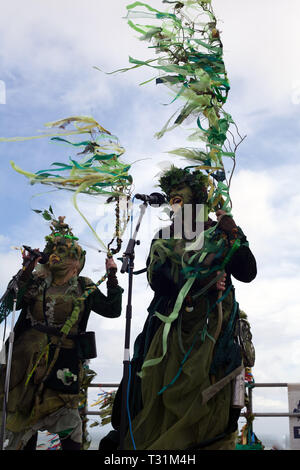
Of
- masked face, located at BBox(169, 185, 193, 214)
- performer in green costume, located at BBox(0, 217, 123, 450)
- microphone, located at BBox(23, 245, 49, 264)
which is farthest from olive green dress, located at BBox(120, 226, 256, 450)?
microphone, located at BBox(23, 245, 49, 264)

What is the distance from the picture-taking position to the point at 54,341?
13.5ft

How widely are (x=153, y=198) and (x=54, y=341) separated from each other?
1.53m

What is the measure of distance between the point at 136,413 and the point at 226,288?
1.08 m

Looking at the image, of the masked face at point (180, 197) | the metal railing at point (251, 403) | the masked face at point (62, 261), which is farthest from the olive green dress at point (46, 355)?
the masked face at point (180, 197)

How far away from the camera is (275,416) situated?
446 centimetres

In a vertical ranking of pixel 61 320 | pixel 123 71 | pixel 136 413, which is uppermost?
pixel 123 71

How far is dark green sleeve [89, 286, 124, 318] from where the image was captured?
419cm

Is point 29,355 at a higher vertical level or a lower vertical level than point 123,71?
lower

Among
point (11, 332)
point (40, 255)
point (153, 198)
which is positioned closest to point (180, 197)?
point (153, 198)

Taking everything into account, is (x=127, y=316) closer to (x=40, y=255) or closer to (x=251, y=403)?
(x=40, y=255)

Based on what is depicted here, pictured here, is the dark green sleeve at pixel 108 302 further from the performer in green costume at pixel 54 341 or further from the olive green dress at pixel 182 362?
the olive green dress at pixel 182 362

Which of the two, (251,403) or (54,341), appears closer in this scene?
(54,341)

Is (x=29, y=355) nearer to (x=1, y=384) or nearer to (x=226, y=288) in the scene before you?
(x=1, y=384)
